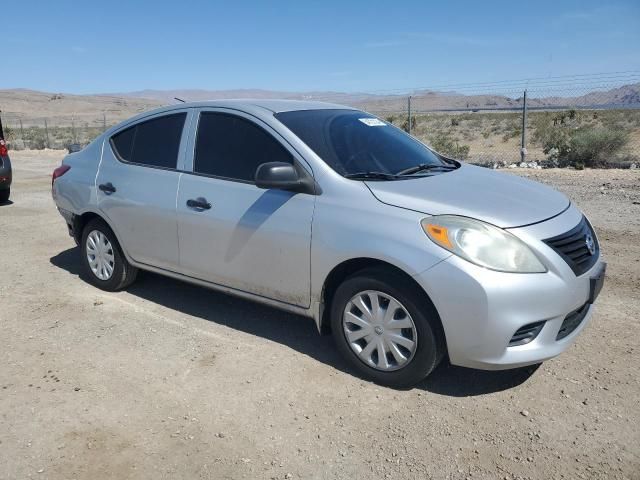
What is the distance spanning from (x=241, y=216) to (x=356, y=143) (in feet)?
3.25

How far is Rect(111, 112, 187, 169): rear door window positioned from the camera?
15.3 feet

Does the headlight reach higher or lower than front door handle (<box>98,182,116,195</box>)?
lower

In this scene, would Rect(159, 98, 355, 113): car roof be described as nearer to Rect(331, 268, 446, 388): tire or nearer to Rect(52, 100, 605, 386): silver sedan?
Rect(52, 100, 605, 386): silver sedan

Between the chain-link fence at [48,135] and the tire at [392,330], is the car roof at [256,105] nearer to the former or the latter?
the tire at [392,330]

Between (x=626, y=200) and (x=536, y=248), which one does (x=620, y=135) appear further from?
(x=536, y=248)

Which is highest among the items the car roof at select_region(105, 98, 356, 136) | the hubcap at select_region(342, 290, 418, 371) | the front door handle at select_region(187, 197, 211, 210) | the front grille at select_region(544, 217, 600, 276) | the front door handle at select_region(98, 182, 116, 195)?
the car roof at select_region(105, 98, 356, 136)

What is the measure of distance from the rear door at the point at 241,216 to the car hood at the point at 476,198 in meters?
0.60

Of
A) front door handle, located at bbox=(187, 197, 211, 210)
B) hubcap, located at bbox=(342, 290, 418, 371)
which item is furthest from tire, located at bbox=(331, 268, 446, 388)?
front door handle, located at bbox=(187, 197, 211, 210)

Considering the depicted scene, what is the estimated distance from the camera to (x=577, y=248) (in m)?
3.46

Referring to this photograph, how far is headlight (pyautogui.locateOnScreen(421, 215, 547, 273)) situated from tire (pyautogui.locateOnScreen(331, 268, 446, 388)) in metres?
0.35

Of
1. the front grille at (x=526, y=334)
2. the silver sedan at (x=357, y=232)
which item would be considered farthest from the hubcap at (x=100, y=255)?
the front grille at (x=526, y=334)

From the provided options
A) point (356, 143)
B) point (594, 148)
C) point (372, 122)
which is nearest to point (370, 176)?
point (356, 143)

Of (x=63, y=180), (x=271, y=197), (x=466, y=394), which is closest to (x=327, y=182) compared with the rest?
(x=271, y=197)

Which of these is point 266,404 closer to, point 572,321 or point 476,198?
point 476,198
